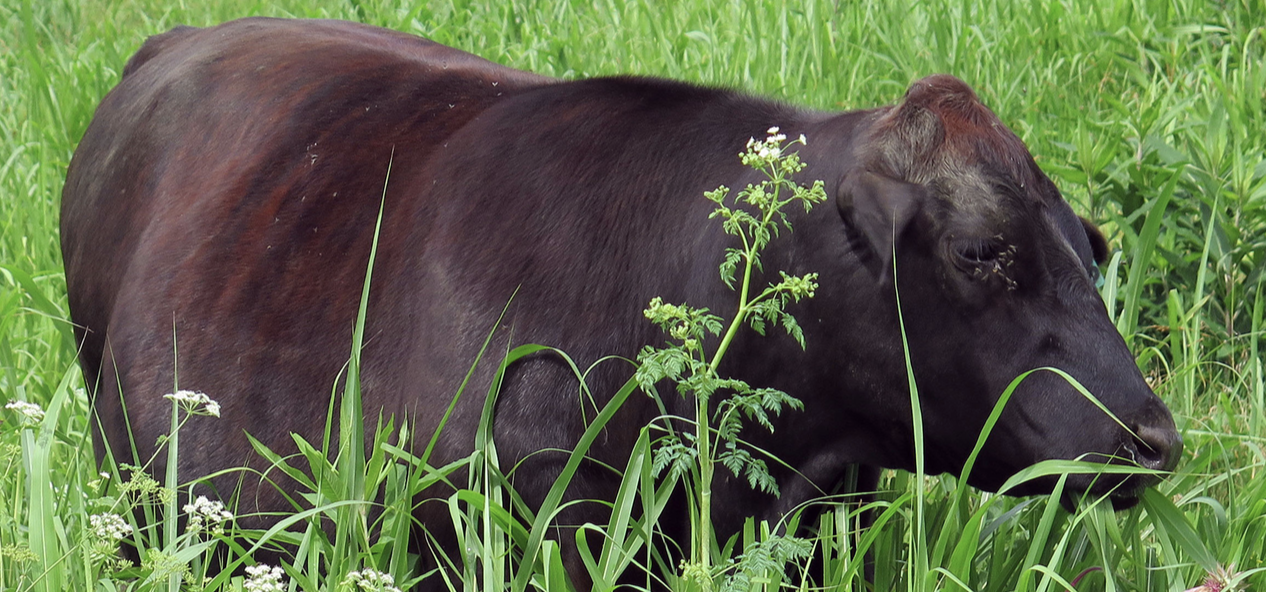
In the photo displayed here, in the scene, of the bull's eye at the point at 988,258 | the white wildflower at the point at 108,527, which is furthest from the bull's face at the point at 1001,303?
the white wildflower at the point at 108,527

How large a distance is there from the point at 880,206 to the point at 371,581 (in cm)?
92

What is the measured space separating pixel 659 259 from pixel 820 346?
0.32 meters

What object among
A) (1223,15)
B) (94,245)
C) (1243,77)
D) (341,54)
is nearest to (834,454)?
(341,54)

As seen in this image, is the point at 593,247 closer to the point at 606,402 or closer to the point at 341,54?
the point at 606,402

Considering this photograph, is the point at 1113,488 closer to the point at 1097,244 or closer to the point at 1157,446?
the point at 1157,446

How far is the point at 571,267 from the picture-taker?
2.27 meters

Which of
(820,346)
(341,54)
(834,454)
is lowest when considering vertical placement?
(834,454)

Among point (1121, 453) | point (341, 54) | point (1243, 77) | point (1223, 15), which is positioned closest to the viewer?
point (1121, 453)

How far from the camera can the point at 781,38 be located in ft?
16.3

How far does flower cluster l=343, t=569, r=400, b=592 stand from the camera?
1.85m

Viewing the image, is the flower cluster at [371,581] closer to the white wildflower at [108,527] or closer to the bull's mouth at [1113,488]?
the white wildflower at [108,527]

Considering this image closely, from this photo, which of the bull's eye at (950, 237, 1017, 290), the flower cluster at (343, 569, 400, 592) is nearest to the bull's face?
the bull's eye at (950, 237, 1017, 290)

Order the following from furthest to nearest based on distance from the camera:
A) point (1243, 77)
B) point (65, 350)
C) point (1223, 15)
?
point (1223, 15) → point (1243, 77) → point (65, 350)

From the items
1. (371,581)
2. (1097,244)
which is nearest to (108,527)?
(371,581)
